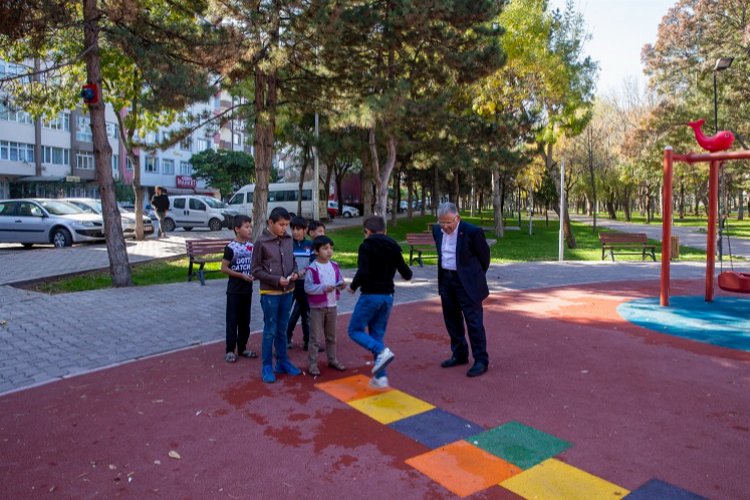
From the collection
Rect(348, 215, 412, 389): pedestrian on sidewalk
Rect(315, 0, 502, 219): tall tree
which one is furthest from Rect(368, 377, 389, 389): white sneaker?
Rect(315, 0, 502, 219): tall tree

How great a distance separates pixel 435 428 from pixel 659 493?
1.62 metres

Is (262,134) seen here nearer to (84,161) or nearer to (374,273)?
(374,273)

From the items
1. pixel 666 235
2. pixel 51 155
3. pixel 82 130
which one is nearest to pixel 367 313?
pixel 666 235

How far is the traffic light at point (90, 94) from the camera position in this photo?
10664 mm

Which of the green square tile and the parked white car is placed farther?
the parked white car

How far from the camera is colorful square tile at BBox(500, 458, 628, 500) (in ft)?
11.5

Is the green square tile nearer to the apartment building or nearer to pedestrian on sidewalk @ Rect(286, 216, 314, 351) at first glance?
pedestrian on sidewalk @ Rect(286, 216, 314, 351)

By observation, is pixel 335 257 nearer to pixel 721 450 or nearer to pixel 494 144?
pixel 494 144

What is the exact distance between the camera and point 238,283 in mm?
6434

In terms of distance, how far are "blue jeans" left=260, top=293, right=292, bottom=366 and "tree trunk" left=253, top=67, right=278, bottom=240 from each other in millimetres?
8780

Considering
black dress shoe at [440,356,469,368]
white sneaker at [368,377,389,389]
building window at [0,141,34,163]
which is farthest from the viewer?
building window at [0,141,34,163]

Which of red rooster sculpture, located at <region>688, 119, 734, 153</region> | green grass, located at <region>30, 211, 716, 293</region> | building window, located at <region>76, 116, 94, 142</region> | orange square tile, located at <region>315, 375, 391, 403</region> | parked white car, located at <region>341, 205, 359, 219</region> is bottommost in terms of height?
orange square tile, located at <region>315, 375, 391, 403</region>

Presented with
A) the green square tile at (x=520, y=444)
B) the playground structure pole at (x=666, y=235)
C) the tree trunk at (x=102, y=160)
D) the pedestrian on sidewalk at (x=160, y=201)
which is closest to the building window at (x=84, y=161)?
the pedestrian on sidewalk at (x=160, y=201)

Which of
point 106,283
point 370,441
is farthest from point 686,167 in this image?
point 370,441
